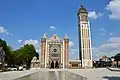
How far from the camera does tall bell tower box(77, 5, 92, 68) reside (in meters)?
128

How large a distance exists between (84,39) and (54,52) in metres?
17.7

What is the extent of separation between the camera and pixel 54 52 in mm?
126125

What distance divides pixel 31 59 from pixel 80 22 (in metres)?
33.1

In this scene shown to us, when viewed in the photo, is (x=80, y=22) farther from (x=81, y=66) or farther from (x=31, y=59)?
(x=31, y=59)

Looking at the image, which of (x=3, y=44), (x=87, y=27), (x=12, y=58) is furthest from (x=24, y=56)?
(x=87, y=27)

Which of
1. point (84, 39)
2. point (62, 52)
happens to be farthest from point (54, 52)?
point (84, 39)

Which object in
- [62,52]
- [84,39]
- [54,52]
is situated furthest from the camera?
[84,39]

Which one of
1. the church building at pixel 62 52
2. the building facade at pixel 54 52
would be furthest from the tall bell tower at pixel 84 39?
the building facade at pixel 54 52

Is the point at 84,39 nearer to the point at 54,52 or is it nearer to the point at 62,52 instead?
the point at 62,52

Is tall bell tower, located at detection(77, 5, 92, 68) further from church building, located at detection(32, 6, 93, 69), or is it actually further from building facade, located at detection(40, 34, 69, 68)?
building facade, located at detection(40, 34, 69, 68)

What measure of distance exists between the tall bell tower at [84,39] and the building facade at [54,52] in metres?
9.63

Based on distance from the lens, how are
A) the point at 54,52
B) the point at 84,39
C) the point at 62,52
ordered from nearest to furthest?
1. the point at 62,52
2. the point at 54,52
3. the point at 84,39

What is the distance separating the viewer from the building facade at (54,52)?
123 metres

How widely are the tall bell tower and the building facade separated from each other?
9.63 meters
